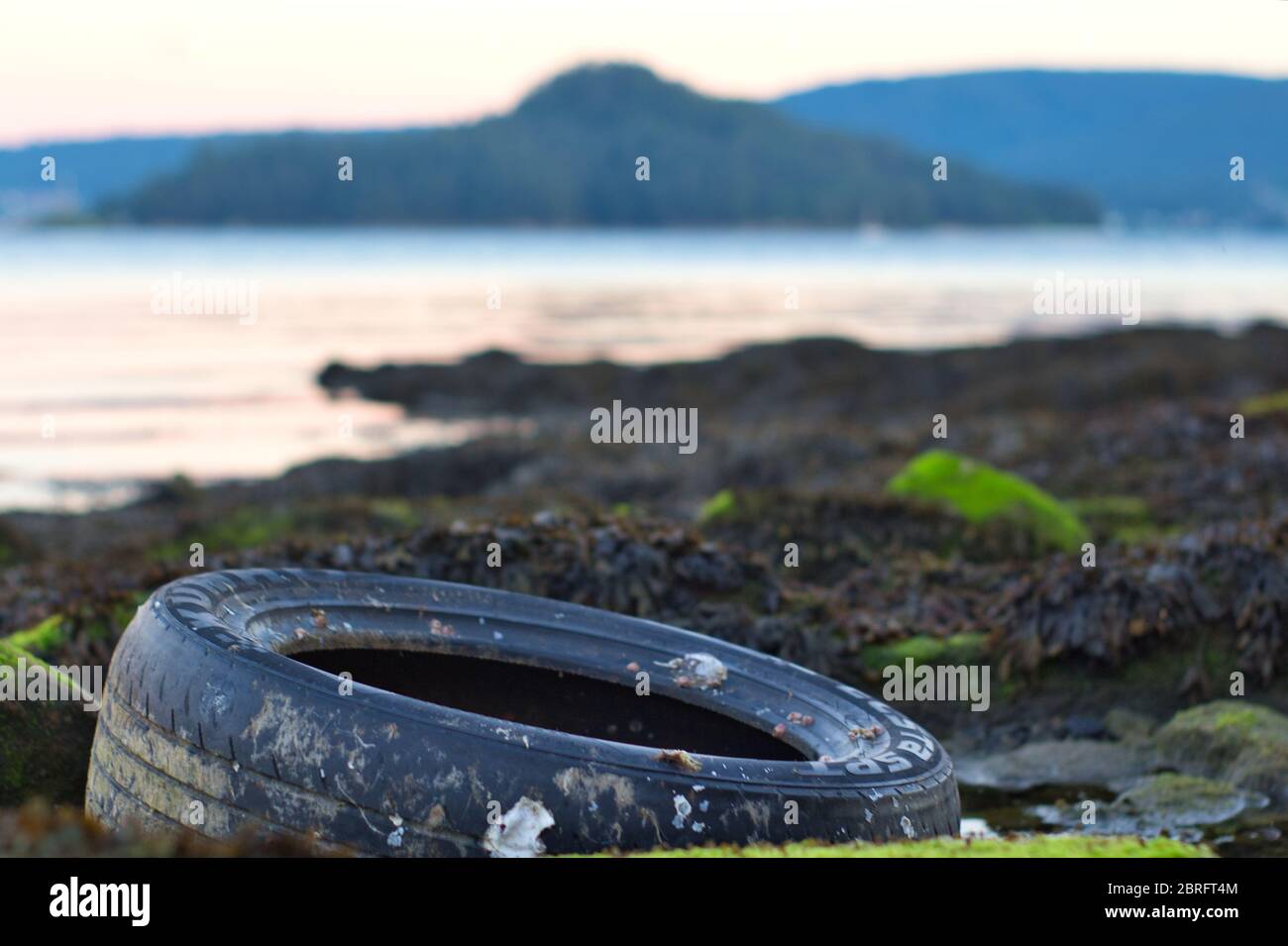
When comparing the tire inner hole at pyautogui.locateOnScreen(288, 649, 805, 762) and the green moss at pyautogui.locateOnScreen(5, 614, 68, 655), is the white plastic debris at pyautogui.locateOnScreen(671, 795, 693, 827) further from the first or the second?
the green moss at pyautogui.locateOnScreen(5, 614, 68, 655)

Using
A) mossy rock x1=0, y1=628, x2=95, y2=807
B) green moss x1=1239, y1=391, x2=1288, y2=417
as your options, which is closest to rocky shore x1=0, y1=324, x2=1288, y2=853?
mossy rock x1=0, y1=628, x2=95, y2=807

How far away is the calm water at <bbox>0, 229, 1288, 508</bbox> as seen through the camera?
32.7m

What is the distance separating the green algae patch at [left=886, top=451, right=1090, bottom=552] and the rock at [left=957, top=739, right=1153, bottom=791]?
507 cm

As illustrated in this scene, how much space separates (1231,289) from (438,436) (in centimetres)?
7603

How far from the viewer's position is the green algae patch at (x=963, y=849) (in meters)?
4.39

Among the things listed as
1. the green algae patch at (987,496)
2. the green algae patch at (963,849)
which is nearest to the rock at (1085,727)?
the green algae patch at (963,849)

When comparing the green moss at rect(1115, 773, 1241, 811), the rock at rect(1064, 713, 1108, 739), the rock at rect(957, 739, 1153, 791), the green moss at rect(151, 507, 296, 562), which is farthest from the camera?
the green moss at rect(151, 507, 296, 562)

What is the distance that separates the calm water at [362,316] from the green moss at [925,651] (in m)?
16.9

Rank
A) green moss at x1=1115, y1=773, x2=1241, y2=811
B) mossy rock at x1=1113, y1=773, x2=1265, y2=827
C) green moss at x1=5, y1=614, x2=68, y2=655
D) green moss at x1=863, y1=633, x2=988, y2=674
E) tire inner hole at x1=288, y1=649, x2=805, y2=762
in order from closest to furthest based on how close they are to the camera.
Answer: tire inner hole at x1=288, y1=649, x2=805, y2=762 → mossy rock at x1=1113, y1=773, x2=1265, y2=827 → green moss at x1=1115, y1=773, x2=1241, y2=811 → green moss at x1=5, y1=614, x2=68, y2=655 → green moss at x1=863, y1=633, x2=988, y2=674

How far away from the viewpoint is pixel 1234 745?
26.8 ft

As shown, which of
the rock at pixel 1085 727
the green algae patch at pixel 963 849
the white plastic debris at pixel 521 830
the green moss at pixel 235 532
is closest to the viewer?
the green algae patch at pixel 963 849

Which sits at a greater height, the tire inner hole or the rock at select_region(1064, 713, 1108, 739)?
the tire inner hole

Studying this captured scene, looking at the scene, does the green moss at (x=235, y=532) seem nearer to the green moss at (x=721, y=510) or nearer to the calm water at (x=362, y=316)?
the green moss at (x=721, y=510)
